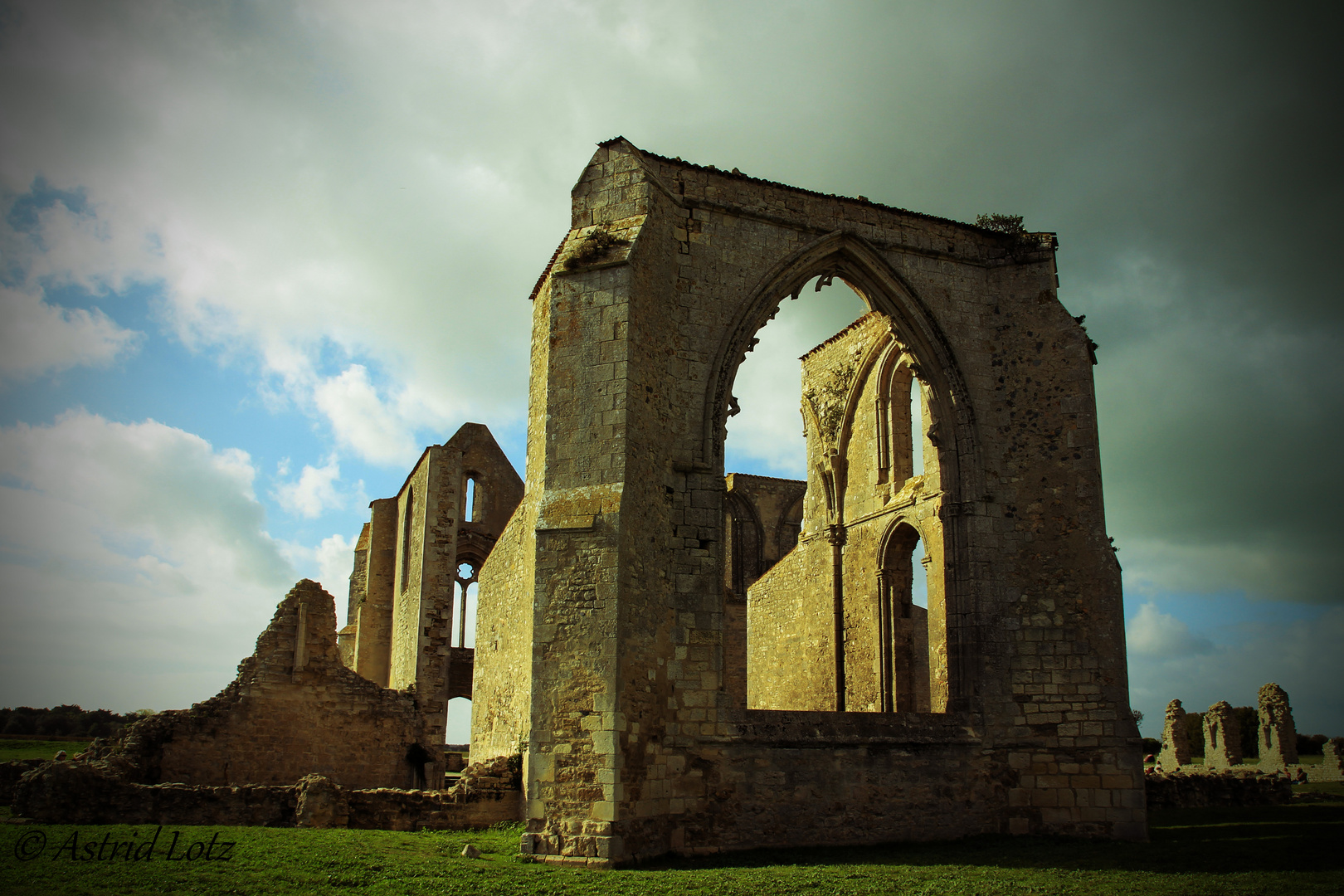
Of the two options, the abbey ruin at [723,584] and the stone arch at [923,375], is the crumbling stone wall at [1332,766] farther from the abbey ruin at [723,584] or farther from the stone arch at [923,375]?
the stone arch at [923,375]

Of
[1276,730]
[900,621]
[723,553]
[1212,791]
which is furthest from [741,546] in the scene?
[1276,730]

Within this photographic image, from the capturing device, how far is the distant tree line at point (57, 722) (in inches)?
1228

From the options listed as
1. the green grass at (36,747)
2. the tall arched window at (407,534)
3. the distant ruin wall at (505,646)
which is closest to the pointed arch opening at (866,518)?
the distant ruin wall at (505,646)

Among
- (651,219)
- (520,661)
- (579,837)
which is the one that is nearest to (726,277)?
(651,219)

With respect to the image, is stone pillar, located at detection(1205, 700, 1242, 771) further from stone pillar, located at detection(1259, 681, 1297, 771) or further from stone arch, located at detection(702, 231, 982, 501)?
stone arch, located at detection(702, 231, 982, 501)

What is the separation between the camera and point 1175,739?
22.4 m

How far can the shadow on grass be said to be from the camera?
29.9 ft

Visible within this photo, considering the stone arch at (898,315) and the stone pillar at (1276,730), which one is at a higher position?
the stone arch at (898,315)

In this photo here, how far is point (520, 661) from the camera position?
11.6 m

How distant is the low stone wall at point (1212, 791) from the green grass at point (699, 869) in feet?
12.1

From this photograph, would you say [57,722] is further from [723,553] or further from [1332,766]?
[1332,766]

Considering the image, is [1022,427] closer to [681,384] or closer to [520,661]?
[681,384]

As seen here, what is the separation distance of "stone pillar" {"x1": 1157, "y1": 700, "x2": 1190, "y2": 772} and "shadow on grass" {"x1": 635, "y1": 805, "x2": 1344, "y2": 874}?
11.1 m

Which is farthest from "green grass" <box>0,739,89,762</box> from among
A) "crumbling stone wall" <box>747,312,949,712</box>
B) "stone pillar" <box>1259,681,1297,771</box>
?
"stone pillar" <box>1259,681,1297,771</box>
